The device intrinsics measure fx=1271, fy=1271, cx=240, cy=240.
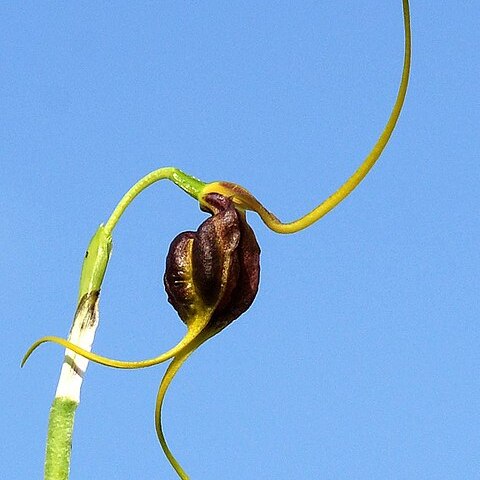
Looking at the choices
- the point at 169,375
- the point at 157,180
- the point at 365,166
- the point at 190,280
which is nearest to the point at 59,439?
the point at 169,375

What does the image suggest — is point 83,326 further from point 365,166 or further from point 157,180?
point 365,166

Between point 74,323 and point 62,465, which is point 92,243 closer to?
point 74,323

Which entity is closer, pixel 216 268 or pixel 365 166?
pixel 365 166

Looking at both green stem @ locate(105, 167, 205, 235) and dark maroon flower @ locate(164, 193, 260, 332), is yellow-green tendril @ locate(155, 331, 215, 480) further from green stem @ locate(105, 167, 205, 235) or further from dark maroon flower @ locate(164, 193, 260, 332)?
green stem @ locate(105, 167, 205, 235)

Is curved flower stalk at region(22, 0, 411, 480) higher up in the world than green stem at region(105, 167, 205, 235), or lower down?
lower down

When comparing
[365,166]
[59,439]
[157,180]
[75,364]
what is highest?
[157,180]

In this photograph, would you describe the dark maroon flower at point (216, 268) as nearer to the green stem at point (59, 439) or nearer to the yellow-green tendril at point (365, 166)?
the yellow-green tendril at point (365, 166)

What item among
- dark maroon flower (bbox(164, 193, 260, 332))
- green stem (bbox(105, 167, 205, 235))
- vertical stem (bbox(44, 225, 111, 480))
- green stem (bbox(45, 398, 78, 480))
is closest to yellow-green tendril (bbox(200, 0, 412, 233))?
dark maroon flower (bbox(164, 193, 260, 332))

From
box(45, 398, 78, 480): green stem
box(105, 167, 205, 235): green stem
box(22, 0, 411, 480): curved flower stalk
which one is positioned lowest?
box(45, 398, 78, 480): green stem
